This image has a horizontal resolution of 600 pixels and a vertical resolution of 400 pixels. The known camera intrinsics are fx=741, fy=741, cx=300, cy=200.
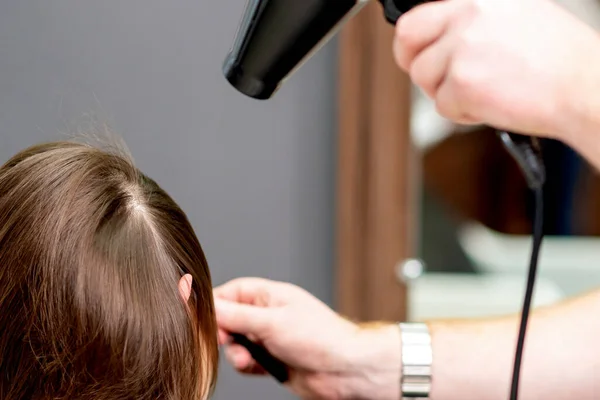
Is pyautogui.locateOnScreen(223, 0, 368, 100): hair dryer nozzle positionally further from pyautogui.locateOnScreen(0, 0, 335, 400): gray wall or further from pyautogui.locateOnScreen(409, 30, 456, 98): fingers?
pyautogui.locateOnScreen(0, 0, 335, 400): gray wall

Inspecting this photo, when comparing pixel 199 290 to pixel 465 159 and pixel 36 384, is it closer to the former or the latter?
pixel 36 384

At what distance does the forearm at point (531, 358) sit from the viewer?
2.78ft

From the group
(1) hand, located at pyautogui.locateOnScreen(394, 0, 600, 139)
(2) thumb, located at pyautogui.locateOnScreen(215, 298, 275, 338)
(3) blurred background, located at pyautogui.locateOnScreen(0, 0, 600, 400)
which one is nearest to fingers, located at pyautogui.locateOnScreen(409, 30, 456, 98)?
(1) hand, located at pyautogui.locateOnScreen(394, 0, 600, 139)

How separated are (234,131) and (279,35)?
0.96 m

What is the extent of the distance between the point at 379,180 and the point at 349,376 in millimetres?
682

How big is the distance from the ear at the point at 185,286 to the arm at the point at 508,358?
0.30 m

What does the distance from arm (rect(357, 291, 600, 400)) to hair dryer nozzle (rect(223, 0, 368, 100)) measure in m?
0.42

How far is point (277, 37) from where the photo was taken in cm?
52

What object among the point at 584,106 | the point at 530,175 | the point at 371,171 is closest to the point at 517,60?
the point at 584,106

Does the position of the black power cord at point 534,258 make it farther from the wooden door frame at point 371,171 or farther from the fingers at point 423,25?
the wooden door frame at point 371,171

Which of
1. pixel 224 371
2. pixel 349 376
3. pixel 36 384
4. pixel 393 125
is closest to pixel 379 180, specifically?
pixel 393 125

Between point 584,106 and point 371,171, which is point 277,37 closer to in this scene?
point 584,106

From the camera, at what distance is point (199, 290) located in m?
0.67

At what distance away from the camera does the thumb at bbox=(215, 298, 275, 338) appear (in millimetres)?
817
